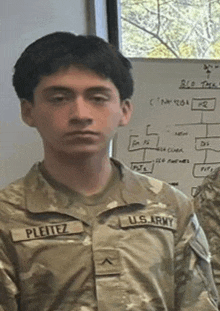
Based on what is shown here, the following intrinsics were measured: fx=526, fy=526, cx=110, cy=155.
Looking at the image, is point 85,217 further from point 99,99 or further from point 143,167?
point 143,167

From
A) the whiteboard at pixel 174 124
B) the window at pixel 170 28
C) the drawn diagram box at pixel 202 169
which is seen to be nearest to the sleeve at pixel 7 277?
the whiteboard at pixel 174 124

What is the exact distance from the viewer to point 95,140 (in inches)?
35.2

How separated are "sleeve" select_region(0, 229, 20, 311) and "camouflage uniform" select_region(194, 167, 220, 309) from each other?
0.61 meters

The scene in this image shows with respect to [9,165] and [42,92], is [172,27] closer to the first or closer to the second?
[9,165]

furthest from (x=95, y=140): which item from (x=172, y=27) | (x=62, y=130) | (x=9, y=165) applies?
(x=172, y=27)

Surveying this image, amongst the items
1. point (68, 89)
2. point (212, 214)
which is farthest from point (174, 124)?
point (68, 89)

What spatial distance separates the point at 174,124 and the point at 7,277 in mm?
1463

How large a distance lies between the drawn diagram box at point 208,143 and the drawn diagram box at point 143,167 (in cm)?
22

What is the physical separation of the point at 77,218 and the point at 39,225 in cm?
7

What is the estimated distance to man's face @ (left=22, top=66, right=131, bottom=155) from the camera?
88 centimetres

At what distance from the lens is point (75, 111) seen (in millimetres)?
869

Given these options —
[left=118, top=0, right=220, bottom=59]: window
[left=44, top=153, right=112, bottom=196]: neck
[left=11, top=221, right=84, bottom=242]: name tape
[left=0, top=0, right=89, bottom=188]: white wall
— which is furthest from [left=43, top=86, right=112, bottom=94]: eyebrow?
[left=118, top=0, right=220, bottom=59]: window

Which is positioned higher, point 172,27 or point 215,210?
point 172,27

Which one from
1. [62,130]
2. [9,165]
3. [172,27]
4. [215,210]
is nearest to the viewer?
[62,130]
